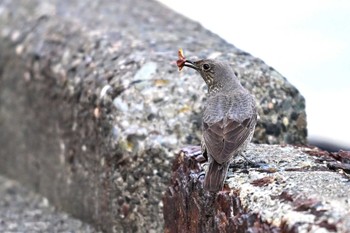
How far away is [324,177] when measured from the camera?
521cm

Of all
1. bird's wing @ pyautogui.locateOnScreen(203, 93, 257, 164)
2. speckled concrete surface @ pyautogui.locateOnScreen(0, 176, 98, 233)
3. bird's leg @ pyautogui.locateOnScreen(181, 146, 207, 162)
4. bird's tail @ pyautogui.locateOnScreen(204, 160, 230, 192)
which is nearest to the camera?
bird's tail @ pyautogui.locateOnScreen(204, 160, 230, 192)

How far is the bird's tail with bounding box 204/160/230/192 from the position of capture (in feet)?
17.8

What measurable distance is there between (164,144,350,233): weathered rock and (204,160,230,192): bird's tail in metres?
0.04

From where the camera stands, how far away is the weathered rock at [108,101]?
7.50 metres

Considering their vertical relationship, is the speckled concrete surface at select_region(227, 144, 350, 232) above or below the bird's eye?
below

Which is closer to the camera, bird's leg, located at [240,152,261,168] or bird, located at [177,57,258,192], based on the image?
bird, located at [177,57,258,192]

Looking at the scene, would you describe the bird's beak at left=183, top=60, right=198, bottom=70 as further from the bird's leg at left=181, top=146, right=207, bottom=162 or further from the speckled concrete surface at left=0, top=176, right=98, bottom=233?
the speckled concrete surface at left=0, top=176, right=98, bottom=233

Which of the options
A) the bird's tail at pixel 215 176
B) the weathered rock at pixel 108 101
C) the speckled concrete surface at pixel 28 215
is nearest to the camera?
the bird's tail at pixel 215 176

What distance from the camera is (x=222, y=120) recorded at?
5.79 m

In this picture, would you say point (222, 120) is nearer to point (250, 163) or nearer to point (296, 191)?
point (250, 163)

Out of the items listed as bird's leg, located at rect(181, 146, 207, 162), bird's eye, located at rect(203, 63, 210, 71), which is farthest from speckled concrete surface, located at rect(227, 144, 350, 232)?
bird's eye, located at rect(203, 63, 210, 71)

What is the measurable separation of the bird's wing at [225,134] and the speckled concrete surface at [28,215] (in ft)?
8.98

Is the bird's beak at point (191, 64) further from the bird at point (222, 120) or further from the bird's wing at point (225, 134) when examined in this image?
the bird's wing at point (225, 134)

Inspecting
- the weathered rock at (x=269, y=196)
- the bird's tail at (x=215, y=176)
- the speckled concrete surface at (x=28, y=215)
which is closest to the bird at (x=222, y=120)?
the bird's tail at (x=215, y=176)
